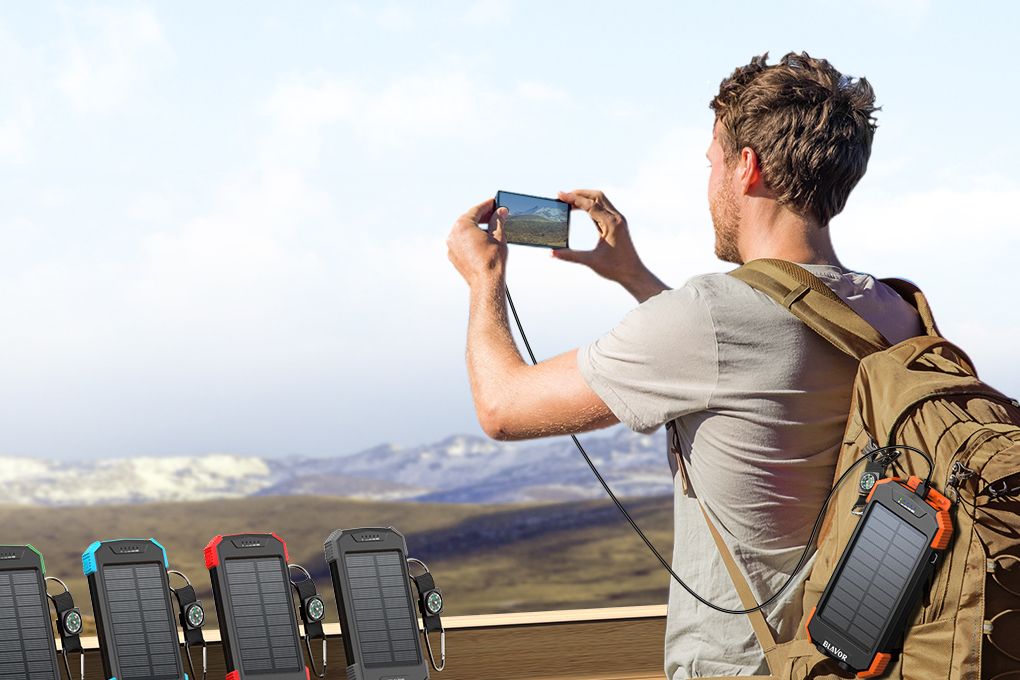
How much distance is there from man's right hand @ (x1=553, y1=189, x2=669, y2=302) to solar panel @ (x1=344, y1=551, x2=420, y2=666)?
533 mm

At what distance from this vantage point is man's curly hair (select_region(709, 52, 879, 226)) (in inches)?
53.3

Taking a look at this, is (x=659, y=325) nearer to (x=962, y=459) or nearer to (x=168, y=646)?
(x=962, y=459)

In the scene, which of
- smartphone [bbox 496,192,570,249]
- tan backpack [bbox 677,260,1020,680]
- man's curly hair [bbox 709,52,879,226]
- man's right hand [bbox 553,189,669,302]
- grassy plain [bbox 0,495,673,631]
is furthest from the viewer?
grassy plain [bbox 0,495,673,631]

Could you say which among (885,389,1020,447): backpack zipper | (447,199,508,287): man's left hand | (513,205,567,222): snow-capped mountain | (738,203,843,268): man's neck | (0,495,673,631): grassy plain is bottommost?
(0,495,673,631): grassy plain

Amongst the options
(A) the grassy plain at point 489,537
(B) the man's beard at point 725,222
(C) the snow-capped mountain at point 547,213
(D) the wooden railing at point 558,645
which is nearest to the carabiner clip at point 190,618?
(D) the wooden railing at point 558,645

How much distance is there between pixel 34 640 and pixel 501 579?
564cm

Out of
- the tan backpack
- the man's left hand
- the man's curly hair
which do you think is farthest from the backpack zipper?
the man's left hand

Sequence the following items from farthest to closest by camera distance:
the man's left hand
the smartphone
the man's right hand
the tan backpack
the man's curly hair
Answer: the man's right hand → the smartphone → the man's left hand → the man's curly hair → the tan backpack

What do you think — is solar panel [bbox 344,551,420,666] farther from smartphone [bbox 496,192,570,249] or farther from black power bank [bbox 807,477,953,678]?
black power bank [bbox 807,477,953,678]

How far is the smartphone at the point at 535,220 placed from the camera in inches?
65.4

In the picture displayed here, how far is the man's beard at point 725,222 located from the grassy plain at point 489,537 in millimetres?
5232

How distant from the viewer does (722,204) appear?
1.41 metres

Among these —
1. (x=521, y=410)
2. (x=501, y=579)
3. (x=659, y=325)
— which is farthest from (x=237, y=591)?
(x=501, y=579)

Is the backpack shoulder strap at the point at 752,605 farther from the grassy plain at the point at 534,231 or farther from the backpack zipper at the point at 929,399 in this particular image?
the grassy plain at the point at 534,231
